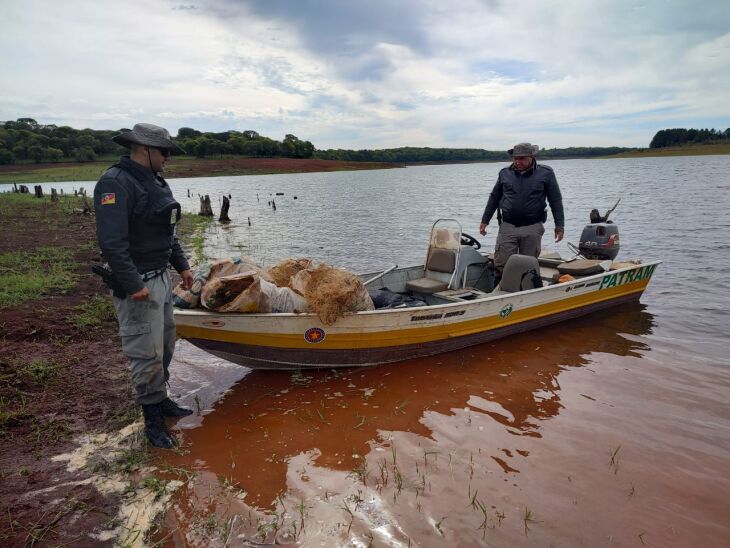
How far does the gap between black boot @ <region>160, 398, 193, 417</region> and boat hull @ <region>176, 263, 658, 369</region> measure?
0.68 metres

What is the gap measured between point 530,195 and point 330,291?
4.06 meters

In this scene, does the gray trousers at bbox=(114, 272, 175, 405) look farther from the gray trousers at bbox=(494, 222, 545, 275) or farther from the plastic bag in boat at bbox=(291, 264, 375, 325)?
the gray trousers at bbox=(494, 222, 545, 275)

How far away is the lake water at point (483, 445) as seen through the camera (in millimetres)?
3363

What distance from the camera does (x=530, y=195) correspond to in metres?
7.40

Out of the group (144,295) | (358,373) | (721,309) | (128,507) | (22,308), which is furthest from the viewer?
(721,309)

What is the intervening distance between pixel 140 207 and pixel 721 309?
1001cm

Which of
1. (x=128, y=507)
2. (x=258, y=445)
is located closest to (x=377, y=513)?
(x=258, y=445)

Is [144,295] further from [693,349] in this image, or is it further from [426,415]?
[693,349]

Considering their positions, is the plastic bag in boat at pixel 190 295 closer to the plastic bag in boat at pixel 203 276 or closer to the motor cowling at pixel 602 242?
the plastic bag in boat at pixel 203 276

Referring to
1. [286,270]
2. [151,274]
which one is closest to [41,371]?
[151,274]

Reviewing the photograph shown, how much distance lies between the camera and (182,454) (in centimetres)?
414

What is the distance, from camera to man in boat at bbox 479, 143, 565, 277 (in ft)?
24.2

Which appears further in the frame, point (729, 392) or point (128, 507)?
point (729, 392)

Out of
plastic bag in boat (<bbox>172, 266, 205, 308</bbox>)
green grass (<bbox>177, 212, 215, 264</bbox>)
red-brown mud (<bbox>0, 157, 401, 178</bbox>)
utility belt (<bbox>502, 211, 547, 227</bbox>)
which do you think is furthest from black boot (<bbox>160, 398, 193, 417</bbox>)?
red-brown mud (<bbox>0, 157, 401, 178</bbox>)
